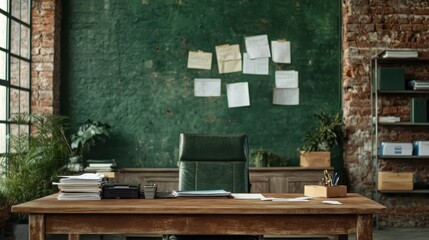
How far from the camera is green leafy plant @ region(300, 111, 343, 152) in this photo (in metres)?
6.31

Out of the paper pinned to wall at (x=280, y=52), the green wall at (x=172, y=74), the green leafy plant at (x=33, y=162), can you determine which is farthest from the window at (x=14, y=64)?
the paper pinned to wall at (x=280, y=52)

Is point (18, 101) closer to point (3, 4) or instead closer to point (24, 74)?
point (24, 74)

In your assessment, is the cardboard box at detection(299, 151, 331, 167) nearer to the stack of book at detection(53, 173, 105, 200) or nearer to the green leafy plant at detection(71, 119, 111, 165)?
the green leafy plant at detection(71, 119, 111, 165)

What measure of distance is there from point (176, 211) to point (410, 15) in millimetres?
4726

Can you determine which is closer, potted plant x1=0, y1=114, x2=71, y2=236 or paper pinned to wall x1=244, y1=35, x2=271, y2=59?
potted plant x1=0, y1=114, x2=71, y2=236

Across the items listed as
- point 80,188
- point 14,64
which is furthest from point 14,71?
point 80,188

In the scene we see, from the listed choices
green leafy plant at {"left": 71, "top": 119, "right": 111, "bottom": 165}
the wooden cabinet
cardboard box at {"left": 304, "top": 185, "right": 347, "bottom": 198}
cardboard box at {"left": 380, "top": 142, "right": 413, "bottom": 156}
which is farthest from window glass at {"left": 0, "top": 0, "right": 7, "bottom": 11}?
cardboard box at {"left": 380, "top": 142, "right": 413, "bottom": 156}

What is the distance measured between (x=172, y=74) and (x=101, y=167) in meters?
1.42

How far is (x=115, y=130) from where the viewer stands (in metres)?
6.57

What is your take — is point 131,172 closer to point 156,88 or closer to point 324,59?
point 156,88

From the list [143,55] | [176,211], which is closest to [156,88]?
[143,55]

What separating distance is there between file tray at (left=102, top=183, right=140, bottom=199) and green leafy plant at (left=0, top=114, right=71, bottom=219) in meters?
2.31

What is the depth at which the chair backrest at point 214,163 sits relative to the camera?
3.81m

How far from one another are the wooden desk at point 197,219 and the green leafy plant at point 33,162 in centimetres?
255
